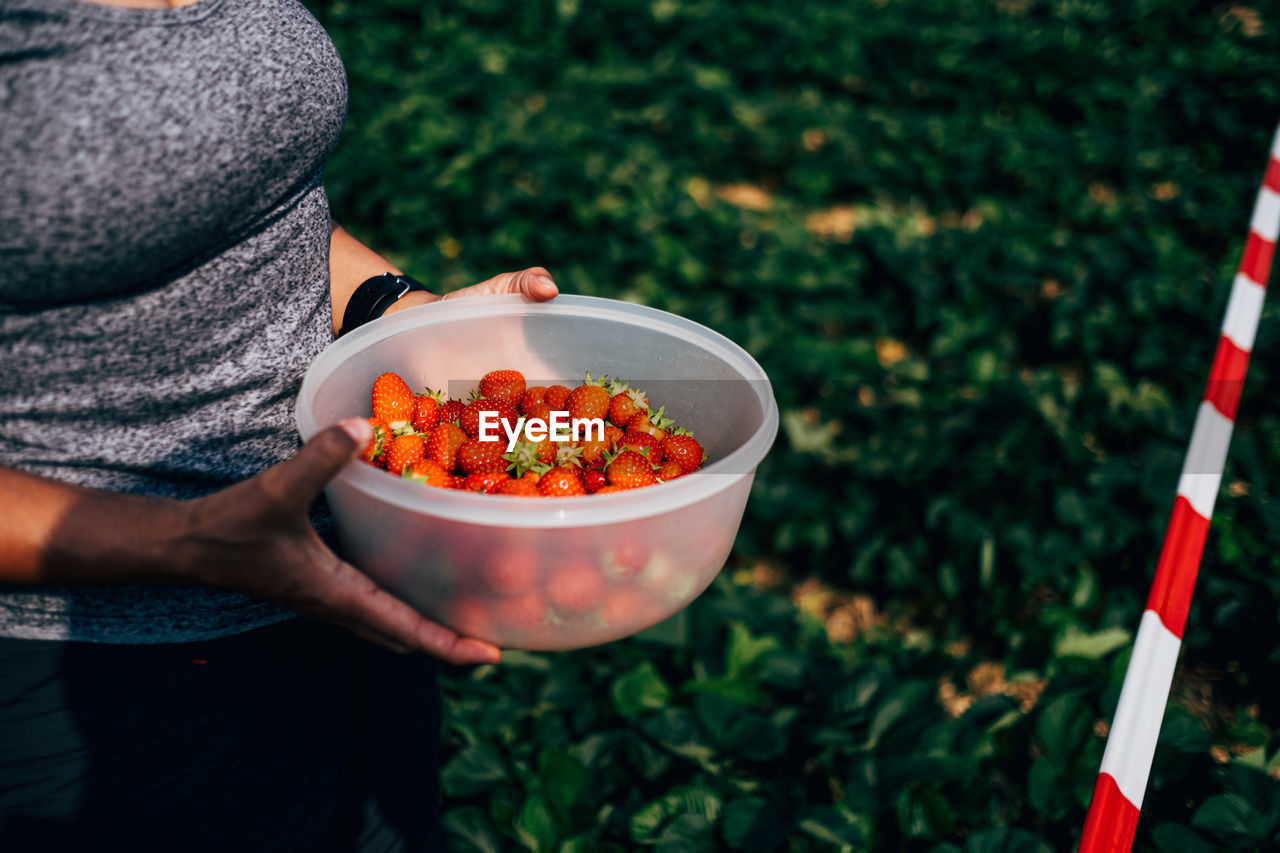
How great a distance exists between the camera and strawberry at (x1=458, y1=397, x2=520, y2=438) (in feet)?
4.06

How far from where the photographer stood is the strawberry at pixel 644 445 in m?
1.22

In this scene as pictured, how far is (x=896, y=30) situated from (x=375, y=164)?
3.89 m

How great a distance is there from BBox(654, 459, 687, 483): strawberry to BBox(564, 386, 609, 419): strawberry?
0.14 meters

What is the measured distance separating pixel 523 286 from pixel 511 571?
20.8 inches

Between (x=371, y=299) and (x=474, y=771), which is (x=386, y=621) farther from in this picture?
(x=474, y=771)

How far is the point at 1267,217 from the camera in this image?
251 cm

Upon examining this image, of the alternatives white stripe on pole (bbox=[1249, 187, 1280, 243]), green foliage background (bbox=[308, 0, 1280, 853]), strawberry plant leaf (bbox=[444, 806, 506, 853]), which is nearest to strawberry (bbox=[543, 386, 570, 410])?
green foliage background (bbox=[308, 0, 1280, 853])

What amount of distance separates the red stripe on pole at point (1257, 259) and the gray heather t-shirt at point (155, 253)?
249 centimetres

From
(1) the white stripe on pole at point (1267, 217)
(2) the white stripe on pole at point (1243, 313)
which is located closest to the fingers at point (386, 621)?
(2) the white stripe on pole at point (1243, 313)

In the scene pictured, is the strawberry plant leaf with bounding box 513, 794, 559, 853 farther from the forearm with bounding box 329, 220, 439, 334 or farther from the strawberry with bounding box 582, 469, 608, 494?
the forearm with bounding box 329, 220, 439, 334

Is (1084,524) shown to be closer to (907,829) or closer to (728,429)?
(907,829)

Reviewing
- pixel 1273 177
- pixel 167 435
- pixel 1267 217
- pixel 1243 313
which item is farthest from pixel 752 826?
pixel 1273 177

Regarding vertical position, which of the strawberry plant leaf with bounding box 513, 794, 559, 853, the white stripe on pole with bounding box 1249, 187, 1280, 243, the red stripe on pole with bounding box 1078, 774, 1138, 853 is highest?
the white stripe on pole with bounding box 1249, 187, 1280, 243

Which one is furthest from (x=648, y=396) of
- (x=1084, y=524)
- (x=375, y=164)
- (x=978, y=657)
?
(x=375, y=164)
